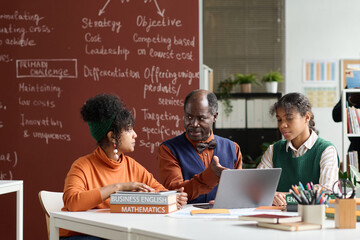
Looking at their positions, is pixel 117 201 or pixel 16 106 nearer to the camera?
pixel 117 201

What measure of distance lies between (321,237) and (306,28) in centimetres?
691

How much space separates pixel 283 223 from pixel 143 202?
23.9 inches

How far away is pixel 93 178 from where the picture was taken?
2418 mm

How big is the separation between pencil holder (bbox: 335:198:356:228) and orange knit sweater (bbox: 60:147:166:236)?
930 millimetres

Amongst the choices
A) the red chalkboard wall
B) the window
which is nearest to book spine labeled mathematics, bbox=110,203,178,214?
the red chalkboard wall

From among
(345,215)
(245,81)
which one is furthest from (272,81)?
(345,215)

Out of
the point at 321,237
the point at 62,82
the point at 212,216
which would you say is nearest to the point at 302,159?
the point at 212,216

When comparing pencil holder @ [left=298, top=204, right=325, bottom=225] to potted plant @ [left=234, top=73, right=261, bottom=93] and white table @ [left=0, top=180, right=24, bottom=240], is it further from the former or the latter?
potted plant @ [left=234, top=73, right=261, bottom=93]

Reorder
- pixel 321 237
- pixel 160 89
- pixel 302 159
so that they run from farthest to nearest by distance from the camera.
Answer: pixel 160 89 < pixel 302 159 < pixel 321 237

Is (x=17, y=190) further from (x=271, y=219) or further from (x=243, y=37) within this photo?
(x=243, y=37)

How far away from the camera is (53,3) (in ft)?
13.3

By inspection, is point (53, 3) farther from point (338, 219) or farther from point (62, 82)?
point (338, 219)

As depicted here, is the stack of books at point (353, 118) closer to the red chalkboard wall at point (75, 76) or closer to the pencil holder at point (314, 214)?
the red chalkboard wall at point (75, 76)

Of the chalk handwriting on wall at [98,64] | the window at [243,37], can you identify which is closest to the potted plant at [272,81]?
the window at [243,37]
